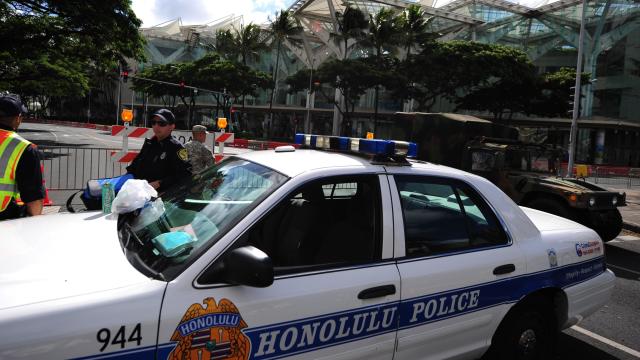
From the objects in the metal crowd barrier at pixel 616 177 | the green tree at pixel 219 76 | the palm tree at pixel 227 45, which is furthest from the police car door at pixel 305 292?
the palm tree at pixel 227 45

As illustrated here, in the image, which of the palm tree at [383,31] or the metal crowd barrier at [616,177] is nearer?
the metal crowd barrier at [616,177]

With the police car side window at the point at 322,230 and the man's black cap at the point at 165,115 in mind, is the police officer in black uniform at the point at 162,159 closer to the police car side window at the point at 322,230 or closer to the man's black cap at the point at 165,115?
the man's black cap at the point at 165,115

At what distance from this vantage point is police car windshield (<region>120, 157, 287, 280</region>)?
7.42ft

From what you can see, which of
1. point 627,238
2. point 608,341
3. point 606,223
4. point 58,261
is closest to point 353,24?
point 627,238

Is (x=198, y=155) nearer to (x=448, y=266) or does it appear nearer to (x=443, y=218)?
(x=443, y=218)

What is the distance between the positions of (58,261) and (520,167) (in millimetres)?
8656

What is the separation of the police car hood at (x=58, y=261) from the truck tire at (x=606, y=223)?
806cm

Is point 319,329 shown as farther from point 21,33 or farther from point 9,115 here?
point 21,33

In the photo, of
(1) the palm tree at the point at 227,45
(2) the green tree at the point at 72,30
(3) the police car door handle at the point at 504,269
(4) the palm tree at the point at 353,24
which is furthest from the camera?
(1) the palm tree at the point at 227,45

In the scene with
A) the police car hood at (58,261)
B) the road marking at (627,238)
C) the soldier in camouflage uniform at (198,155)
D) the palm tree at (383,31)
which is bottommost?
the road marking at (627,238)

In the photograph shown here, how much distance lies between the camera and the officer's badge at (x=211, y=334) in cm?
203

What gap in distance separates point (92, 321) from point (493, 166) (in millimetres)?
8365

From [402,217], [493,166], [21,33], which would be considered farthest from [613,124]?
[402,217]

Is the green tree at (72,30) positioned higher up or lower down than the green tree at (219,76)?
lower down
